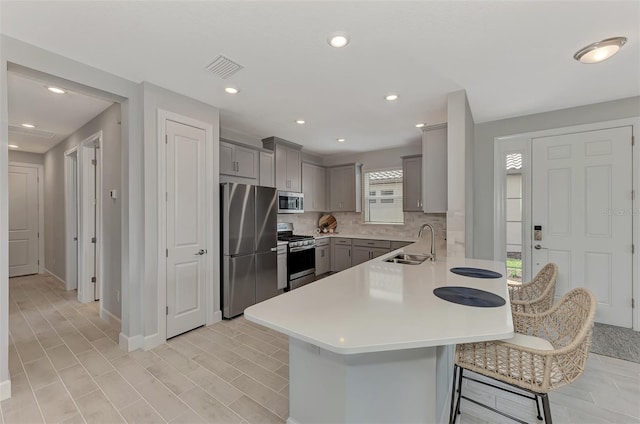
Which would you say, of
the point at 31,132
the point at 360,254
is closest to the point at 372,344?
the point at 360,254

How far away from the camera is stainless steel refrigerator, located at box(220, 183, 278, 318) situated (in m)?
3.33

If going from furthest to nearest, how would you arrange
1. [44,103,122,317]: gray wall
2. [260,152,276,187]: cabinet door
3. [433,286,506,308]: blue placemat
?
[260,152,276,187]: cabinet door < [44,103,122,317]: gray wall < [433,286,506,308]: blue placemat

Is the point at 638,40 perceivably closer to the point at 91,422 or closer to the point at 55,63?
the point at 55,63

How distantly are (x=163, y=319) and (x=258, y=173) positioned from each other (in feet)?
7.75

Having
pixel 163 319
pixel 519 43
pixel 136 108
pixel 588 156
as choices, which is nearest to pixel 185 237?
pixel 163 319

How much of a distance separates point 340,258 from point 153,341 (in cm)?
345

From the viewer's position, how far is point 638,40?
1.95 metres

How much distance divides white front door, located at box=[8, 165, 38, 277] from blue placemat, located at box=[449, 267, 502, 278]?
302 inches

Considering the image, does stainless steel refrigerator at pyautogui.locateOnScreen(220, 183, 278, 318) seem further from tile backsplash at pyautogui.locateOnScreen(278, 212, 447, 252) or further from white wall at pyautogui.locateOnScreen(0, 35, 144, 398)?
tile backsplash at pyautogui.locateOnScreen(278, 212, 447, 252)

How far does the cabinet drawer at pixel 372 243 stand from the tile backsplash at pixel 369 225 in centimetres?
54

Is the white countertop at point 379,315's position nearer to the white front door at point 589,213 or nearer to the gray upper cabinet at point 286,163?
the white front door at point 589,213

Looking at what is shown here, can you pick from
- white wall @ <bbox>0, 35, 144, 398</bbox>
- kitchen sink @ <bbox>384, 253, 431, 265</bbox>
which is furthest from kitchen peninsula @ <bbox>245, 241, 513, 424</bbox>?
white wall @ <bbox>0, 35, 144, 398</bbox>

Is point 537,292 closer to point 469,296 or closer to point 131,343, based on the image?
point 469,296

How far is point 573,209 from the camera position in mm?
3299
